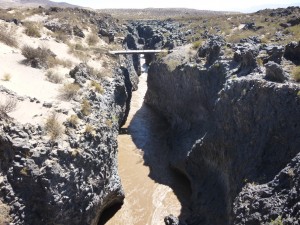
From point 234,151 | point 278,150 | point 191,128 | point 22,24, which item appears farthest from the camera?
point 22,24

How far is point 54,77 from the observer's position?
2947 cm

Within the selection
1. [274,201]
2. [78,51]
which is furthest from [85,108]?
[78,51]

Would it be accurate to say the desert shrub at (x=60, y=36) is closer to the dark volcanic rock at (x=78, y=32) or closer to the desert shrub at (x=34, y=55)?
the dark volcanic rock at (x=78, y=32)

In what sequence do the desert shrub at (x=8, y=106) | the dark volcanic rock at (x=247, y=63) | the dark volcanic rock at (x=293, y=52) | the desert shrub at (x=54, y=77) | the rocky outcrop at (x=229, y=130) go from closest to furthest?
the rocky outcrop at (x=229, y=130) → the desert shrub at (x=8, y=106) → the dark volcanic rock at (x=247, y=63) → the dark volcanic rock at (x=293, y=52) → the desert shrub at (x=54, y=77)

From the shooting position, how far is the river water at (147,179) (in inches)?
1019

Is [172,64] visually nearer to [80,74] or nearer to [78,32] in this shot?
[80,74]

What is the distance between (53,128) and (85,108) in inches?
193

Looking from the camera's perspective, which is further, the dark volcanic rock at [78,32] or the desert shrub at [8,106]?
the dark volcanic rock at [78,32]

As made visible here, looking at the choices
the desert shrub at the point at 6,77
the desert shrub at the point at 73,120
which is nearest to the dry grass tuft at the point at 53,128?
the desert shrub at the point at 73,120

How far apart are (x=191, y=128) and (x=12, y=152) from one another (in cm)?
1713

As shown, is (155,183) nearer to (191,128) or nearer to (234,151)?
(191,128)

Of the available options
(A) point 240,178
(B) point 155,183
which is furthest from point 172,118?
(A) point 240,178

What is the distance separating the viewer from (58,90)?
1073 inches

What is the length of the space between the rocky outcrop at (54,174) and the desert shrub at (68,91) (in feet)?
6.81
